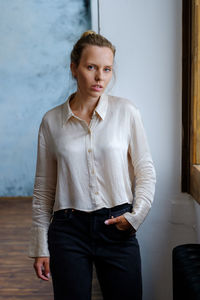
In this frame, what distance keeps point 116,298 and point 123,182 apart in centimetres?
42

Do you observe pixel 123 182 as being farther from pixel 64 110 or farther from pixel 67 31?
pixel 67 31

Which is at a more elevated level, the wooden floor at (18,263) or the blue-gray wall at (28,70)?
the blue-gray wall at (28,70)

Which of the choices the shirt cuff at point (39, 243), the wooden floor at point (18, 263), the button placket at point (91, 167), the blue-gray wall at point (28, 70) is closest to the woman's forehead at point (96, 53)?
the button placket at point (91, 167)

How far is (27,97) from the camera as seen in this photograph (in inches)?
254

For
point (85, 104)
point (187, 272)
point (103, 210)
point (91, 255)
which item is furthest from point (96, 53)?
point (187, 272)

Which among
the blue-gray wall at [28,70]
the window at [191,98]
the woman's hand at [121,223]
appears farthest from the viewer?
the blue-gray wall at [28,70]

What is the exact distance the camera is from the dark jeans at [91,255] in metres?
1.41

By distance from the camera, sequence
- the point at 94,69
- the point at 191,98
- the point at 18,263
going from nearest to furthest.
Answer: the point at 94,69 < the point at 191,98 < the point at 18,263

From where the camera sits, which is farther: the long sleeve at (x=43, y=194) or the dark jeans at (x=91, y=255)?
the long sleeve at (x=43, y=194)

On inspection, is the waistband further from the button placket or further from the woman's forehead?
the woman's forehead

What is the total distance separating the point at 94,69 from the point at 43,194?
52 centimetres

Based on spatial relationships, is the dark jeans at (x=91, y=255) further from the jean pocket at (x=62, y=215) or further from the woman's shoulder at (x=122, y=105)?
the woman's shoulder at (x=122, y=105)

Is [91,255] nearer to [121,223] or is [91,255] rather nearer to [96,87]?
[121,223]

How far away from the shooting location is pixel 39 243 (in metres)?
1.55
